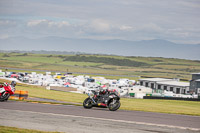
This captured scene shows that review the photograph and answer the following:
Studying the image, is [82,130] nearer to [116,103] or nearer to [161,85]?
[116,103]

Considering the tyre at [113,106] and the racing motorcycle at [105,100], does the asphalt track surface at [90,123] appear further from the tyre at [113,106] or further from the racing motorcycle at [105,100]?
the racing motorcycle at [105,100]

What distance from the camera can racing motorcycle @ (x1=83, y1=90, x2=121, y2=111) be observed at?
21.3 m

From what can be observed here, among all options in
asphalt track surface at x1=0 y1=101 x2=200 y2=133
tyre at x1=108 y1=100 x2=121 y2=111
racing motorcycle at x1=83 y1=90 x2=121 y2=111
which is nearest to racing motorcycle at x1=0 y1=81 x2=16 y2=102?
asphalt track surface at x1=0 y1=101 x2=200 y2=133

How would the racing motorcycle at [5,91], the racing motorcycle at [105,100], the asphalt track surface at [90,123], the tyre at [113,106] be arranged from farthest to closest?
the racing motorcycle at [5,91]
the racing motorcycle at [105,100]
the tyre at [113,106]
the asphalt track surface at [90,123]

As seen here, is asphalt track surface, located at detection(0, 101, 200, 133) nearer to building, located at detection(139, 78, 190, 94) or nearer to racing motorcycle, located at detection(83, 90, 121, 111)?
racing motorcycle, located at detection(83, 90, 121, 111)

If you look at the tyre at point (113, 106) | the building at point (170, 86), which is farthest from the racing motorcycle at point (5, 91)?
the building at point (170, 86)

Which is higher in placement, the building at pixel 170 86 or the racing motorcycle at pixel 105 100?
the building at pixel 170 86

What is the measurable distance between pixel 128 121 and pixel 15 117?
603cm

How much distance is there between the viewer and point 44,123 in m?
15.4

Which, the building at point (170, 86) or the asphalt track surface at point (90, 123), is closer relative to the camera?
the asphalt track surface at point (90, 123)

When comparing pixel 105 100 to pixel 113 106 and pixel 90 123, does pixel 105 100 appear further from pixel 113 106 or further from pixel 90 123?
pixel 90 123

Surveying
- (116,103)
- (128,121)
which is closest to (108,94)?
(116,103)

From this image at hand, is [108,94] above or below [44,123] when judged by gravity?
above

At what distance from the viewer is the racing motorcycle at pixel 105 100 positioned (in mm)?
21344
